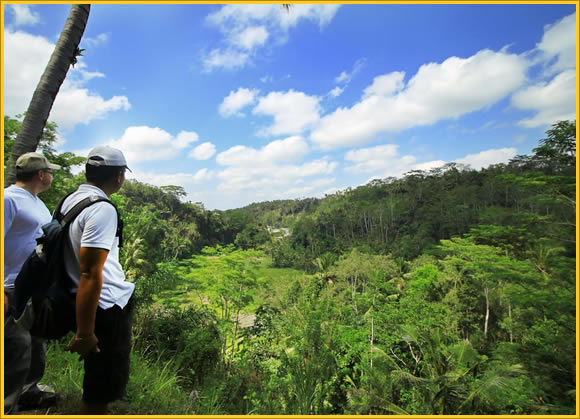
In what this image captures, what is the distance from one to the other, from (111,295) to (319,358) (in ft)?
18.6

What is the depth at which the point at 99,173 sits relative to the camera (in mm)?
1388

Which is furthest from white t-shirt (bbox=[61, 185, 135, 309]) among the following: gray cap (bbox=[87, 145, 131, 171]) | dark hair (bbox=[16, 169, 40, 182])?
dark hair (bbox=[16, 169, 40, 182])

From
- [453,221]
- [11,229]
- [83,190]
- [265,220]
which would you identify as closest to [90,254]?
[83,190]

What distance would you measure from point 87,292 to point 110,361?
17.0 inches

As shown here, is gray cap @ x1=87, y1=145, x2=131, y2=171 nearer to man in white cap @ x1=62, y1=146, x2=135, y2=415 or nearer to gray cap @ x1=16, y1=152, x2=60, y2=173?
→ man in white cap @ x1=62, y1=146, x2=135, y2=415

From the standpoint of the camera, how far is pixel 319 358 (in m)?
6.11

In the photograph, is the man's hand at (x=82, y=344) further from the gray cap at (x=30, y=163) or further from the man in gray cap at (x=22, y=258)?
the gray cap at (x=30, y=163)

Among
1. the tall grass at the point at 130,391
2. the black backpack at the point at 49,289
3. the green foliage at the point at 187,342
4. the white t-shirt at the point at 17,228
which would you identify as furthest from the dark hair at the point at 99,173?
the green foliage at the point at 187,342

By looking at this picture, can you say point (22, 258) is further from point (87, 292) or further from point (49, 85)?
point (49, 85)

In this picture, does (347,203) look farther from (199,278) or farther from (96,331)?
(96,331)

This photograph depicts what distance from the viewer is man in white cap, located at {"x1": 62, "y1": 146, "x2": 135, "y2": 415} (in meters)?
1.18

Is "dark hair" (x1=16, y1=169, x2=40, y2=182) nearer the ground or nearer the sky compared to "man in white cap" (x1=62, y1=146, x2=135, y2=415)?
nearer the sky

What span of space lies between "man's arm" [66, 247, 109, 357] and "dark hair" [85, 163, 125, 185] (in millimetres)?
370

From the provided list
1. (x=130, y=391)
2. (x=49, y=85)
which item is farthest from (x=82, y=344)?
(x=49, y=85)
